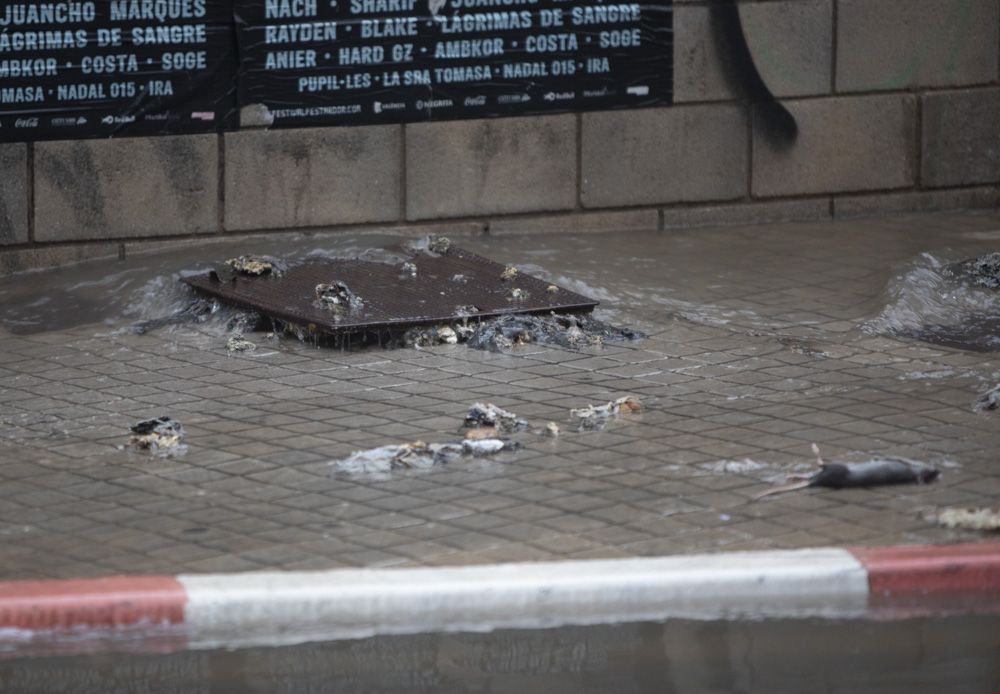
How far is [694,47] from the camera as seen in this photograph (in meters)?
8.78

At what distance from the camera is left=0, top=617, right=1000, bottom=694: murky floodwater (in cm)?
375

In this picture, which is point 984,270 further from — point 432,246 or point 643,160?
point 432,246

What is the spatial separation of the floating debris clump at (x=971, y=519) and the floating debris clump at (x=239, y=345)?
11.2ft

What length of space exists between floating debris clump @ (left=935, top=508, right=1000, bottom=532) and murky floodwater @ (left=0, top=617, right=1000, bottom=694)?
456mm

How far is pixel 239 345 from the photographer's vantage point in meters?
6.84

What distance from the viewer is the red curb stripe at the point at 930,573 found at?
4.24 meters

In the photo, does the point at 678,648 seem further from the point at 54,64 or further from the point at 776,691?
the point at 54,64

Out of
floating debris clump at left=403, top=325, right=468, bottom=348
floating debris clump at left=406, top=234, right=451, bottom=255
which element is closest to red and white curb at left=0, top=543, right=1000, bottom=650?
floating debris clump at left=403, top=325, right=468, bottom=348

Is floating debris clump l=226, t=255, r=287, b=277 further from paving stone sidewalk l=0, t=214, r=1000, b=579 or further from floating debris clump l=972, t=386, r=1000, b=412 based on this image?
floating debris clump l=972, t=386, r=1000, b=412

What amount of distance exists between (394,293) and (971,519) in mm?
3417

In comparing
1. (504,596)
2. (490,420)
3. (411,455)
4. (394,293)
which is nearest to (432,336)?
(394,293)

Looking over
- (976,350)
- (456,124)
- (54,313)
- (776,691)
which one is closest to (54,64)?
(54,313)

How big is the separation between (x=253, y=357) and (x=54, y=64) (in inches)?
91.9

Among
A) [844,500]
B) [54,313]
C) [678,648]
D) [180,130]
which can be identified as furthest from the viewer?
[180,130]
